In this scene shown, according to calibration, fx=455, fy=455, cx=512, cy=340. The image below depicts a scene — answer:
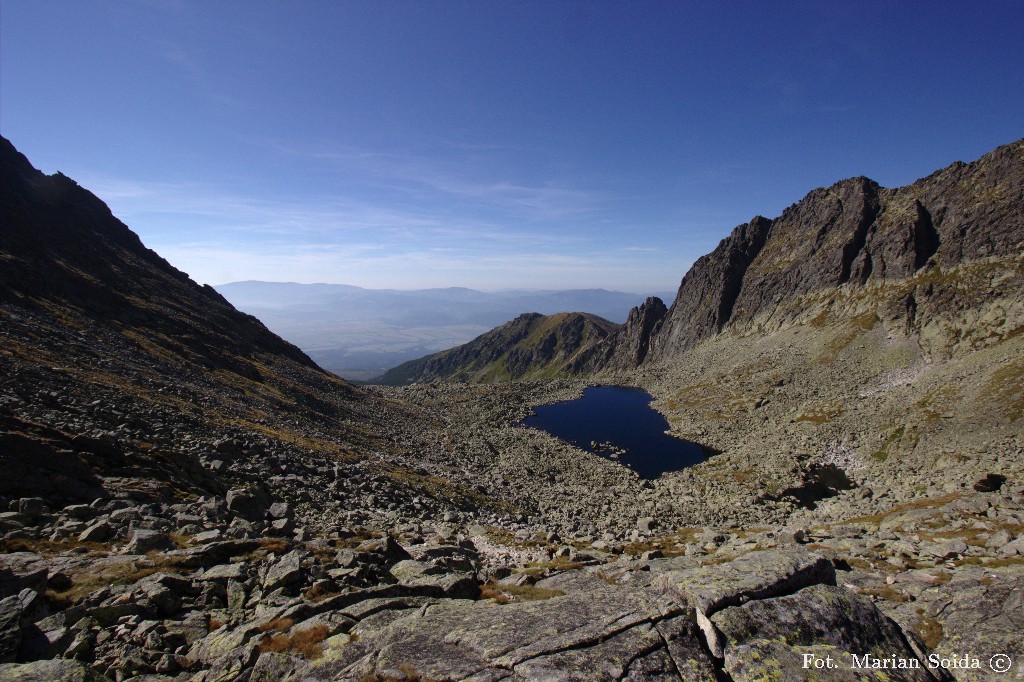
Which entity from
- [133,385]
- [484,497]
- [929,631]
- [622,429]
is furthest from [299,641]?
[622,429]

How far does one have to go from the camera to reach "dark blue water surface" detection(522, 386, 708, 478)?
72625mm

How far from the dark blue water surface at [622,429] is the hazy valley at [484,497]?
15.2ft

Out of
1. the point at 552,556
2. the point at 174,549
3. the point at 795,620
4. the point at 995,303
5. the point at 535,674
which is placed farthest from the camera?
the point at 995,303

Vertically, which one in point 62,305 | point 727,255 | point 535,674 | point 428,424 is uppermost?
point 727,255

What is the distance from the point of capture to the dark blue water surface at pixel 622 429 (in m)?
72.6

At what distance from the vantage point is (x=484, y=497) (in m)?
44.2

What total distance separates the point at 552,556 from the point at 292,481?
63.7 ft

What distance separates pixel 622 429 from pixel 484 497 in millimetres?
54771

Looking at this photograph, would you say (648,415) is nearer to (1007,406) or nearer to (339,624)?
(1007,406)

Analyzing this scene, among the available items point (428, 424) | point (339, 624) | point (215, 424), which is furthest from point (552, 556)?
point (428, 424)

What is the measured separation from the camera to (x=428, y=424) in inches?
3162

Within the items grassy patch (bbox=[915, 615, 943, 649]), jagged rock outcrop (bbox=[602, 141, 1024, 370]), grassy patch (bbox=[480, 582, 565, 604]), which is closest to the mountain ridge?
jagged rock outcrop (bbox=[602, 141, 1024, 370])

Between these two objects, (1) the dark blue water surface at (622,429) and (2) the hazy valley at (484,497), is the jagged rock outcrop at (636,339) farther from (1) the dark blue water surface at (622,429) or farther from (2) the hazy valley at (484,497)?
(2) the hazy valley at (484,497)

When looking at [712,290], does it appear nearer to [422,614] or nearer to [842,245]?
[842,245]
